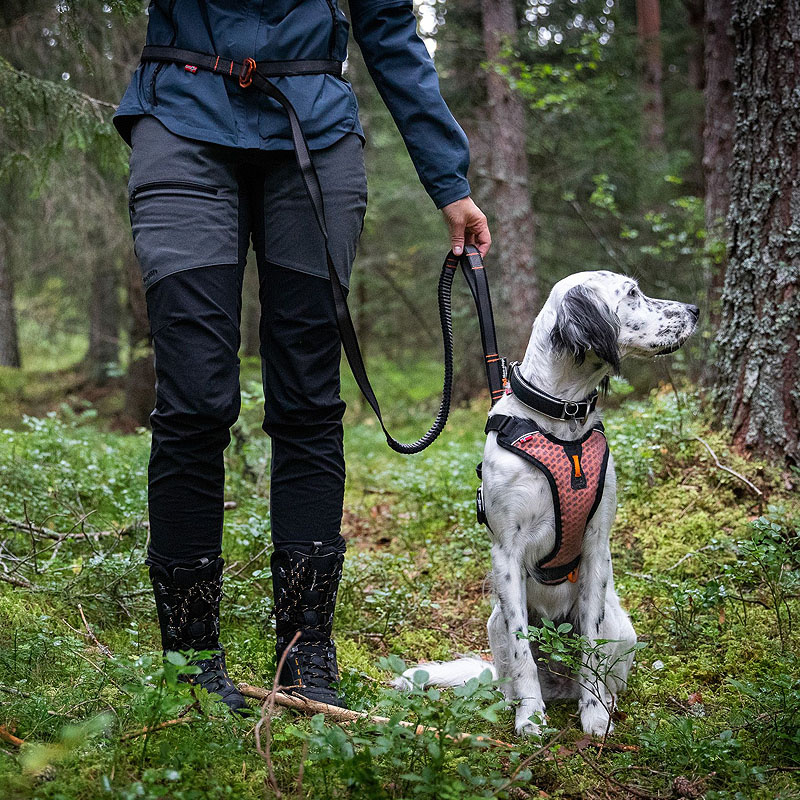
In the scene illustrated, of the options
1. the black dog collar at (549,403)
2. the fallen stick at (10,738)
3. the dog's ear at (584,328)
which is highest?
the dog's ear at (584,328)

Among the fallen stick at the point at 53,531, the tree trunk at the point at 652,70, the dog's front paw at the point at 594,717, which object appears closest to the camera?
the dog's front paw at the point at 594,717

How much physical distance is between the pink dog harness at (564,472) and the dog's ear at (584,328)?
275 mm

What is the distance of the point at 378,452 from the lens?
759 centimetres

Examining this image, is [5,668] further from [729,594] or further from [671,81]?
[671,81]

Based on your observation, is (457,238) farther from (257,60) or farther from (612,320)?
(257,60)

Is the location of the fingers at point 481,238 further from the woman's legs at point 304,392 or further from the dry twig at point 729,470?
the dry twig at point 729,470

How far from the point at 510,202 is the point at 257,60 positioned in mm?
7686

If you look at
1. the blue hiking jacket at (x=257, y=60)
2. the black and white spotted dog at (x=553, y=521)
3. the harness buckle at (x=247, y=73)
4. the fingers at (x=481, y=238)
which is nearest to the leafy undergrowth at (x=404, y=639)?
the black and white spotted dog at (x=553, y=521)

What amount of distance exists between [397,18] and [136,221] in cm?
110

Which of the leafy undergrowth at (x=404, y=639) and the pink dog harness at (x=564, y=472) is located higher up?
the pink dog harness at (x=564, y=472)

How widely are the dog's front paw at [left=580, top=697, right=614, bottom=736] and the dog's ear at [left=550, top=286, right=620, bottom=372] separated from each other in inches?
45.3

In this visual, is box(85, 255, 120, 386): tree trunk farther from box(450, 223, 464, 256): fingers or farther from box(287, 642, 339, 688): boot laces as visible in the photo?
box(287, 642, 339, 688): boot laces

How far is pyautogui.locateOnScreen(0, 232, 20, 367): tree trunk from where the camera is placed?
38.9 ft

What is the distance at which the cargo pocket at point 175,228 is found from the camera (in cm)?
222
